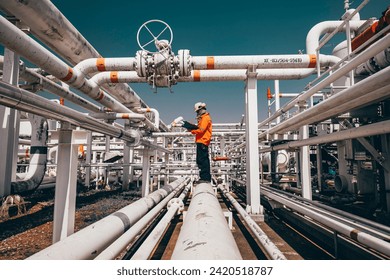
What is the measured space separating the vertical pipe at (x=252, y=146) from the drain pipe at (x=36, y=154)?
3.50 m

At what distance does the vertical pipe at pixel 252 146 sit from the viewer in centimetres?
283

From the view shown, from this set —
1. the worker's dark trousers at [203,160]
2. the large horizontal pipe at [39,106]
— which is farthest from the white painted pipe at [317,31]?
the large horizontal pipe at [39,106]

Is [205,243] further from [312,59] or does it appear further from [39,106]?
[312,59]

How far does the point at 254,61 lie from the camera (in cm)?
288

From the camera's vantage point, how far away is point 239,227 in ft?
8.40

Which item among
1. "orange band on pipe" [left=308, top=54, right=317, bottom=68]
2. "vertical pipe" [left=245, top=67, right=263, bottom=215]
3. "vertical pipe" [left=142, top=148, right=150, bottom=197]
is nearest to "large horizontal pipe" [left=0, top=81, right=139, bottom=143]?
"vertical pipe" [left=245, top=67, right=263, bottom=215]

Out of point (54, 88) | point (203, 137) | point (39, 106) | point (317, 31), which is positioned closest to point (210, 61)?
point (203, 137)

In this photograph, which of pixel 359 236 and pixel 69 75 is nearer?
pixel 359 236

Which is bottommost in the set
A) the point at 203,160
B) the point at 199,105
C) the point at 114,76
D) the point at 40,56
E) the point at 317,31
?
the point at 203,160

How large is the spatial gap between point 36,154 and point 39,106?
10.2 ft

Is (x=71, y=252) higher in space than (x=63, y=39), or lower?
lower

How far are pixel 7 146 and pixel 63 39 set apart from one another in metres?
1.93

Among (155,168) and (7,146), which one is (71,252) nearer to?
(7,146)
